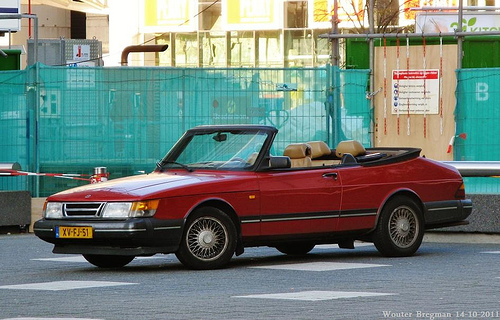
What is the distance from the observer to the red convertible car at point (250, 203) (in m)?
12.5

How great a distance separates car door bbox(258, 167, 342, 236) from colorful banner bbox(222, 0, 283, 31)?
35.1 metres

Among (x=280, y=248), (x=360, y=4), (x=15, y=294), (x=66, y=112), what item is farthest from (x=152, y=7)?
(x=15, y=294)

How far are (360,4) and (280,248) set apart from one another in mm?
32740

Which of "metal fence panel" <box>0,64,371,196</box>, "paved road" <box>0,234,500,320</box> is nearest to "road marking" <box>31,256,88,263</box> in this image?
"paved road" <box>0,234,500,320</box>

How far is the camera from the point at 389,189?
1420cm

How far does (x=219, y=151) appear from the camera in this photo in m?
13.8

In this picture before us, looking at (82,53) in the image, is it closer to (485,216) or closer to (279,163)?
(485,216)

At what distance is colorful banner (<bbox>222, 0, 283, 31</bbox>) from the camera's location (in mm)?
48719

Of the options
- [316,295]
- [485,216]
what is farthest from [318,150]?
[316,295]

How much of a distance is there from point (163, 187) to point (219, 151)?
3.99 ft

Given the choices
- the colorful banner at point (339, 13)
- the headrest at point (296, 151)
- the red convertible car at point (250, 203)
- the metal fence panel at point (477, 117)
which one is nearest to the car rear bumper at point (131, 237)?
the red convertible car at point (250, 203)

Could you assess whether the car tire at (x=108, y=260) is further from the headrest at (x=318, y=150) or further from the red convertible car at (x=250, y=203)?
the headrest at (x=318, y=150)

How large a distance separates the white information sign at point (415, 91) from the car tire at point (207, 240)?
8869 millimetres

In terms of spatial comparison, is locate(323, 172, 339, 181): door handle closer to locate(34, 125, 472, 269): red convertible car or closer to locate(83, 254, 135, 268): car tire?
locate(34, 125, 472, 269): red convertible car
